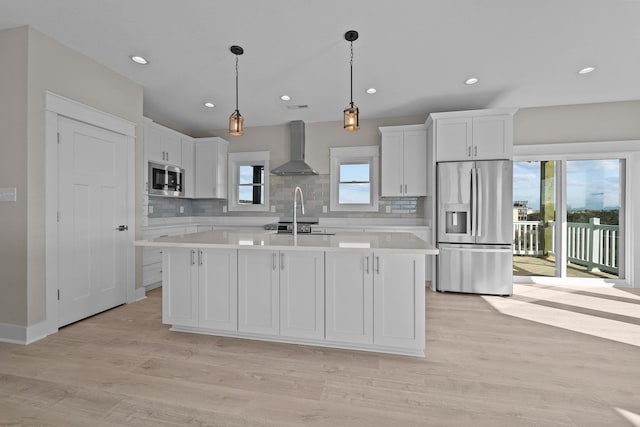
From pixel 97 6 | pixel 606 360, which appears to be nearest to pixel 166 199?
pixel 97 6

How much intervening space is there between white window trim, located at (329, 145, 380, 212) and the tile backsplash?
0.09 m

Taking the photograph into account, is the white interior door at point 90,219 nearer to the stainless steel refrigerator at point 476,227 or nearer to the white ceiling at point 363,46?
the white ceiling at point 363,46

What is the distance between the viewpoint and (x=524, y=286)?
4309 millimetres

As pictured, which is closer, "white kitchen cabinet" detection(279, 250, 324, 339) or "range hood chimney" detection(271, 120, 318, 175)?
"white kitchen cabinet" detection(279, 250, 324, 339)

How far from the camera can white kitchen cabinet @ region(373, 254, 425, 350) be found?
2178mm

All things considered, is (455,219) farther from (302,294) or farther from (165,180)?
(165,180)

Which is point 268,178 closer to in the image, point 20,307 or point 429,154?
point 429,154

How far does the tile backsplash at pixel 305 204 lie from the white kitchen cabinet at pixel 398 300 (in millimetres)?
2825

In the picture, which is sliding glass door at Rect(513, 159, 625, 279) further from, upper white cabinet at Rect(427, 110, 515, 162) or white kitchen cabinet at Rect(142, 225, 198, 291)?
white kitchen cabinet at Rect(142, 225, 198, 291)

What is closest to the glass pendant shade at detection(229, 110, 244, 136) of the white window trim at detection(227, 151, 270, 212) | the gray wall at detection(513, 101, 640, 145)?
the white window trim at detection(227, 151, 270, 212)

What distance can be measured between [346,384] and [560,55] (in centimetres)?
367

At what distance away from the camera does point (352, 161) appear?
5.07m

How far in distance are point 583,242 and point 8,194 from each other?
22.5ft

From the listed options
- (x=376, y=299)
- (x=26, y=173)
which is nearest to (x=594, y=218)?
(x=376, y=299)
